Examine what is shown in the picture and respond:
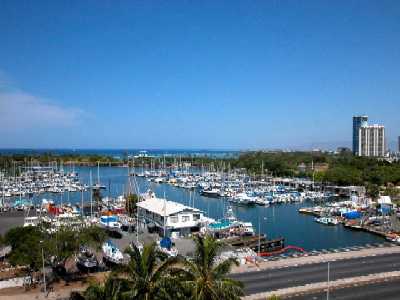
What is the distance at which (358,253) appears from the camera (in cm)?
3234

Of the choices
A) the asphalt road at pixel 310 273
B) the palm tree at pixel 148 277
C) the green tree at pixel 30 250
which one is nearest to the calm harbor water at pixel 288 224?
the asphalt road at pixel 310 273

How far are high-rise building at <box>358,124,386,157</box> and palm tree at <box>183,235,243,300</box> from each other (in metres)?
176

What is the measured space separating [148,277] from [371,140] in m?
180

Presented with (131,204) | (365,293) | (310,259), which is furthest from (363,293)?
(131,204)

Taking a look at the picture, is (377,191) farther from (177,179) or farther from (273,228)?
(177,179)

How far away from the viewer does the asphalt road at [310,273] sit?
2503 centimetres

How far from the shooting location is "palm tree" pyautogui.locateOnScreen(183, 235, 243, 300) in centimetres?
1502

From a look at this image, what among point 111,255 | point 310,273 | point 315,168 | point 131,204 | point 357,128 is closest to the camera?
point 310,273

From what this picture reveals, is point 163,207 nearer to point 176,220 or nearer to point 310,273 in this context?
point 176,220

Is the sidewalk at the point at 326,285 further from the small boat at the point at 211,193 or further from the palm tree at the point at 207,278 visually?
the small boat at the point at 211,193

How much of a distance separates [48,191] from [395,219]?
59835 millimetres

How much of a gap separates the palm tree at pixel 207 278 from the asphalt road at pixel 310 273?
8690mm

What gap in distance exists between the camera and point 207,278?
1540 centimetres

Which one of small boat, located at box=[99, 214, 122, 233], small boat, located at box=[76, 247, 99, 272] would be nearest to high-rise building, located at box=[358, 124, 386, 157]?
small boat, located at box=[99, 214, 122, 233]
